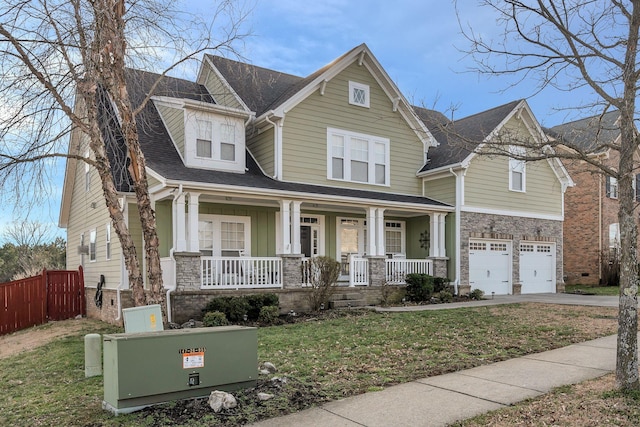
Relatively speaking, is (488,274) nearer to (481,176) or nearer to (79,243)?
(481,176)

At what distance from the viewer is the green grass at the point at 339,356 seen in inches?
211

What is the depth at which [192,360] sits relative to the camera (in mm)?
5262

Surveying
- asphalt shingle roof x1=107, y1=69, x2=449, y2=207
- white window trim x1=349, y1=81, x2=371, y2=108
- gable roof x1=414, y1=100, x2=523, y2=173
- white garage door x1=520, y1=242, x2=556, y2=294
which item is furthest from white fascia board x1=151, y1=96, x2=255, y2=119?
white garage door x1=520, y1=242, x2=556, y2=294

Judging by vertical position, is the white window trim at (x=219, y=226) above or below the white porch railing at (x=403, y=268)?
above

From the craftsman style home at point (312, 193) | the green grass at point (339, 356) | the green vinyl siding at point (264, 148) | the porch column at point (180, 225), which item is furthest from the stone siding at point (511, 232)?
the porch column at point (180, 225)

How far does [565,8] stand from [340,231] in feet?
39.1

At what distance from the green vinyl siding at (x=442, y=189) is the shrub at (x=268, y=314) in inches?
332

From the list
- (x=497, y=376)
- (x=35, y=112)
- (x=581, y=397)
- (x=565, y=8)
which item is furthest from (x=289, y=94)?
(x=581, y=397)

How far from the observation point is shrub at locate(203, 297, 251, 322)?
474 inches

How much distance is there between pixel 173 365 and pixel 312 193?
969cm

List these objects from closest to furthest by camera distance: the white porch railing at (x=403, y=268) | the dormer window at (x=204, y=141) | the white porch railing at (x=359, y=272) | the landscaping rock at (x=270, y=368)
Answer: the landscaping rock at (x=270, y=368) < the dormer window at (x=204, y=141) < the white porch railing at (x=359, y=272) < the white porch railing at (x=403, y=268)

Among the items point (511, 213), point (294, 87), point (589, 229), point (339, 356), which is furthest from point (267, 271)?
point (589, 229)

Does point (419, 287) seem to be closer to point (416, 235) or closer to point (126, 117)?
point (416, 235)

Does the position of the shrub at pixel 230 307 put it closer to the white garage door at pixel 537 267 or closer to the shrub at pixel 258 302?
the shrub at pixel 258 302
